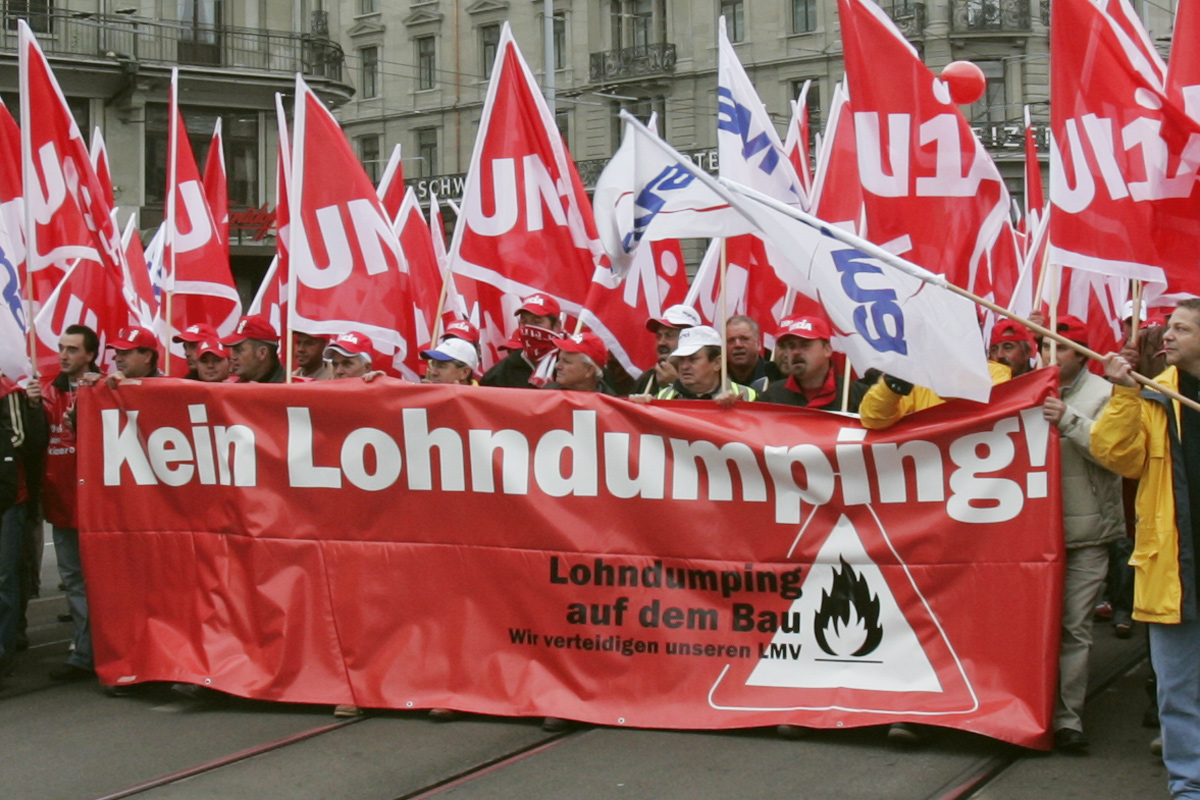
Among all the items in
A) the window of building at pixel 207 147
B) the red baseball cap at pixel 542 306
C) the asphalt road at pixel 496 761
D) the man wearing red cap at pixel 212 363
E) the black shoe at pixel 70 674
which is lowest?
the black shoe at pixel 70 674

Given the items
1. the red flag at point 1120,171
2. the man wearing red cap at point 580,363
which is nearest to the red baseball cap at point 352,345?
the man wearing red cap at point 580,363

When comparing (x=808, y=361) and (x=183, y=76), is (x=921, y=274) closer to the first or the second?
(x=808, y=361)

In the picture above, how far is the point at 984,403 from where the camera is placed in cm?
630

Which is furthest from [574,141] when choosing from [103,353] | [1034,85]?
[103,353]

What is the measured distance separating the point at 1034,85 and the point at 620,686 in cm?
3886

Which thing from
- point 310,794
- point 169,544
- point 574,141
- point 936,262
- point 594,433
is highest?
point 574,141

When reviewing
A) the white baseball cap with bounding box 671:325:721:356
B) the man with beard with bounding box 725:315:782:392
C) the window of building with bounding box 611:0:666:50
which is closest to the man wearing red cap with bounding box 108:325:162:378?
the white baseball cap with bounding box 671:325:721:356

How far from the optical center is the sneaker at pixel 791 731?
6.43m

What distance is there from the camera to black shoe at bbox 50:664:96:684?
8047 mm

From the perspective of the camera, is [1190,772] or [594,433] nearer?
[1190,772]

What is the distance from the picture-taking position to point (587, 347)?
25.6 ft

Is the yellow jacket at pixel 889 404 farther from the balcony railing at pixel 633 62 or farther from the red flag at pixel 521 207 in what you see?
the balcony railing at pixel 633 62

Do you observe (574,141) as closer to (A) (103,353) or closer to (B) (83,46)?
(B) (83,46)

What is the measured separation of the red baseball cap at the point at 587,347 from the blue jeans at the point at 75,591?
2.73m
